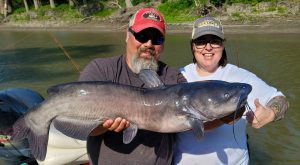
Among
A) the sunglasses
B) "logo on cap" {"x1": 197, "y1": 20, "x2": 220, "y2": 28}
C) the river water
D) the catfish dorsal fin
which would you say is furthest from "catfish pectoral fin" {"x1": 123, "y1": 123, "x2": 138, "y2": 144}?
the river water

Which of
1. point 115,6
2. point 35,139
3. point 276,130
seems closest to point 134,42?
point 35,139

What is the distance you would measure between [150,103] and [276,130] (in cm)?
618

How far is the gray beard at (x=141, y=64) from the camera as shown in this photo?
3.08 metres

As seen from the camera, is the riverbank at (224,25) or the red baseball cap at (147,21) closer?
the red baseball cap at (147,21)

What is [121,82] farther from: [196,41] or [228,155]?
[228,155]

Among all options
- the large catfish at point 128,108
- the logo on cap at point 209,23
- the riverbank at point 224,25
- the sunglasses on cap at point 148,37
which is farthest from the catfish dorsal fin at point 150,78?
the riverbank at point 224,25

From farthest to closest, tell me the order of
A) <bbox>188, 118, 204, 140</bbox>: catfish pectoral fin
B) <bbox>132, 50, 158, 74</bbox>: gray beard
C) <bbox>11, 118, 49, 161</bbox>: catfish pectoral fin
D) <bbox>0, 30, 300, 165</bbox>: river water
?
1. <bbox>0, 30, 300, 165</bbox>: river water
2. <bbox>132, 50, 158, 74</bbox>: gray beard
3. <bbox>11, 118, 49, 161</bbox>: catfish pectoral fin
4. <bbox>188, 118, 204, 140</bbox>: catfish pectoral fin

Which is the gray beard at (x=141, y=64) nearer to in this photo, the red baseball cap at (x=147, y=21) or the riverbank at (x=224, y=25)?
the red baseball cap at (x=147, y=21)

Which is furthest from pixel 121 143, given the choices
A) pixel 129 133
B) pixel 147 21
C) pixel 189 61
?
pixel 189 61

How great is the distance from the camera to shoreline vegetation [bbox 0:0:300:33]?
23.2 m

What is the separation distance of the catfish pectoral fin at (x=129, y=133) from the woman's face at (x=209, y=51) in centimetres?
78

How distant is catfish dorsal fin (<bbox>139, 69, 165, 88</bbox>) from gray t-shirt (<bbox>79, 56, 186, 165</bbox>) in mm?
125

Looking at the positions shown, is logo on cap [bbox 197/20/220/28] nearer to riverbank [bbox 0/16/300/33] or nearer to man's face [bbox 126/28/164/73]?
man's face [bbox 126/28/164/73]

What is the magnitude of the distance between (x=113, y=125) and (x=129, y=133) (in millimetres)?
124
